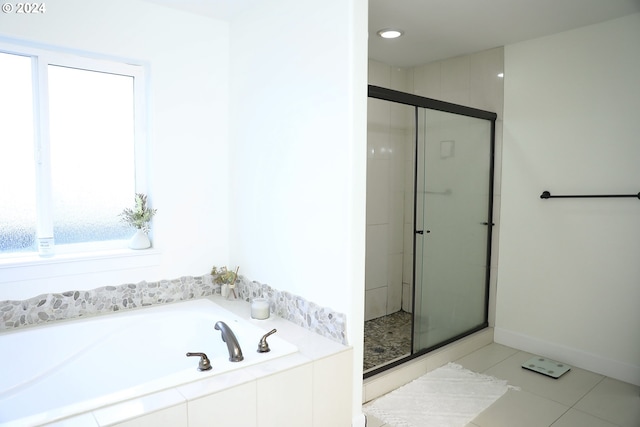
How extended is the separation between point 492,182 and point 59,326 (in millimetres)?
3073

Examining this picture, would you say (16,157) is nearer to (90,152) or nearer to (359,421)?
(90,152)

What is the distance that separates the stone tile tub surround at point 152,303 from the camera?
2127mm

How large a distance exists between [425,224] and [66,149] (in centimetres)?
226

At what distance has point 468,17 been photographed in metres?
2.64

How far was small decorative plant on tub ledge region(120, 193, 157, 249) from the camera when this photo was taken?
99.3 inches

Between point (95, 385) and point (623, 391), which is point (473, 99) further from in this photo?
point (95, 385)

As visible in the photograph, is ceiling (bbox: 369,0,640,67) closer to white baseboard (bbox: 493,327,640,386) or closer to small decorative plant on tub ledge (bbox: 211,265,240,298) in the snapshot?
small decorative plant on tub ledge (bbox: 211,265,240,298)

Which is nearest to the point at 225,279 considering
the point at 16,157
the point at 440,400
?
the point at 16,157

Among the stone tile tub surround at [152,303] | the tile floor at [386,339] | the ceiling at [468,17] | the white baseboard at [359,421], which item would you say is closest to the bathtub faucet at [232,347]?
the stone tile tub surround at [152,303]

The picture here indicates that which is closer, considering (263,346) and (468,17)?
(263,346)

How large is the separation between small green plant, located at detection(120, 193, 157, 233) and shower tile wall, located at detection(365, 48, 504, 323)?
1.83 meters

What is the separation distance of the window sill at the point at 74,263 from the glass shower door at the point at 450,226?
1.76m

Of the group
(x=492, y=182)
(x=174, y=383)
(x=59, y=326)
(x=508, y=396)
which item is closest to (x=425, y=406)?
(x=508, y=396)

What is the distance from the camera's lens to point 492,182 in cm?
330
